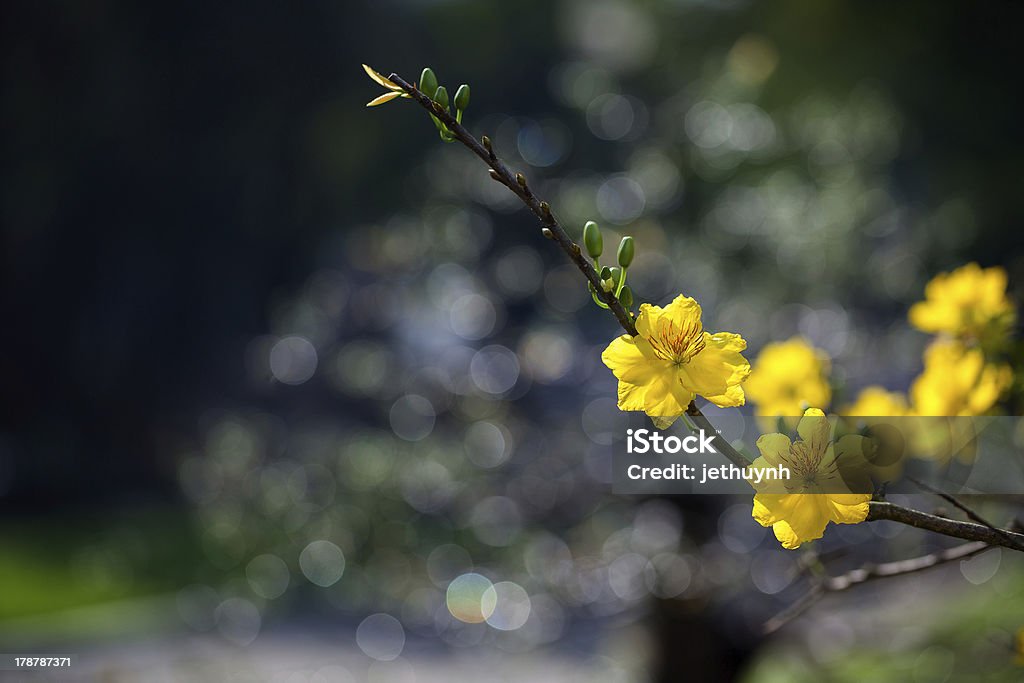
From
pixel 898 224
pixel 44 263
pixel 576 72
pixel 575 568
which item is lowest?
pixel 575 568

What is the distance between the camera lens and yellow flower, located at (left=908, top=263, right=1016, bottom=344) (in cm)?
43

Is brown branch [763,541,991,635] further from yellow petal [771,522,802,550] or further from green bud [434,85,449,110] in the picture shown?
green bud [434,85,449,110]

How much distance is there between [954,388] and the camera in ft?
1.26

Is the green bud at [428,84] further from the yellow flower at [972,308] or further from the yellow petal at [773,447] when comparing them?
the yellow flower at [972,308]

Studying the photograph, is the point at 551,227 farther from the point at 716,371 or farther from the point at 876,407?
the point at 876,407

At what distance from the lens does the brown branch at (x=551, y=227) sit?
0.84 ft

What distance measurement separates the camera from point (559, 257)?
2.38m

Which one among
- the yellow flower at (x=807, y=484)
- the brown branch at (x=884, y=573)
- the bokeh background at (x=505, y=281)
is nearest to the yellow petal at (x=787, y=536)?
the yellow flower at (x=807, y=484)

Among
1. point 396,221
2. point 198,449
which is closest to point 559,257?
point 396,221

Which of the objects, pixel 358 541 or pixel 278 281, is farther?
pixel 278 281

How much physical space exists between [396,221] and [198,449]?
2431 mm

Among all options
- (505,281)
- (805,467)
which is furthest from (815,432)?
(505,281)

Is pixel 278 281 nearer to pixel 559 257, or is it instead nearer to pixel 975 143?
pixel 559 257

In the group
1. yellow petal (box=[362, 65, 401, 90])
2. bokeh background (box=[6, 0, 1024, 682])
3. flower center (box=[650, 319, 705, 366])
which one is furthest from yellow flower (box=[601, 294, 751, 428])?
bokeh background (box=[6, 0, 1024, 682])
